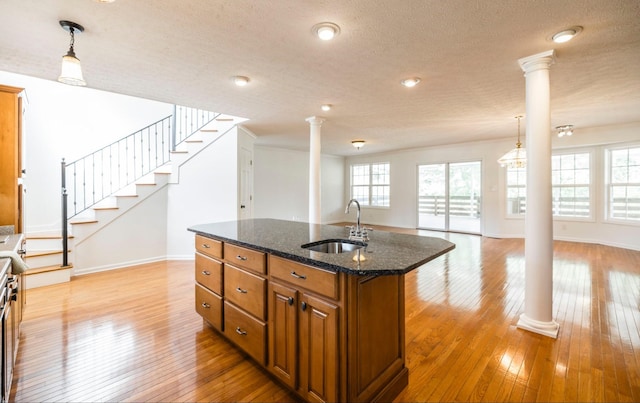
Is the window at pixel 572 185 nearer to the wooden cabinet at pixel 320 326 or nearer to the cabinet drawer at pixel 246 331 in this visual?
the wooden cabinet at pixel 320 326

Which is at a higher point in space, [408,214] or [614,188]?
[614,188]

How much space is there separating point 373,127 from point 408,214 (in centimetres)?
417

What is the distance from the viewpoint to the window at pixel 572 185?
6.13 m

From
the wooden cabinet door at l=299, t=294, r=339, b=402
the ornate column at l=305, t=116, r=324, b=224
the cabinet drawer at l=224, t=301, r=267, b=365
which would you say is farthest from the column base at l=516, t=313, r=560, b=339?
the ornate column at l=305, t=116, r=324, b=224

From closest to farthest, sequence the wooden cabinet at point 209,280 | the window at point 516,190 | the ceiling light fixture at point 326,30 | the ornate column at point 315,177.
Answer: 1. the ceiling light fixture at point 326,30
2. the wooden cabinet at point 209,280
3. the ornate column at point 315,177
4. the window at point 516,190

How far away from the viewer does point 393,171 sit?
909cm

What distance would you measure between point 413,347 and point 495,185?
6322 mm

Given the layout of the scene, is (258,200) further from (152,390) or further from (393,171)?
(152,390)

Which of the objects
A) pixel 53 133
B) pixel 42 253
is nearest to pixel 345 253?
pixel 42 253

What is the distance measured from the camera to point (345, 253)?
168 centimetres

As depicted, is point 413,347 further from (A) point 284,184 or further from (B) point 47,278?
(A) point 284,184

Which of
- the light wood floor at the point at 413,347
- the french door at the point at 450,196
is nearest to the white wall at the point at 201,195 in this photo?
the light wood floor at the point at 413,347

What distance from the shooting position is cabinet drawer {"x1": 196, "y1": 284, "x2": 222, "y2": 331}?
7.66ft

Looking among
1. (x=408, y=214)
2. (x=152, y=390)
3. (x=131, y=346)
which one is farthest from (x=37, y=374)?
(x=408, y=214)
